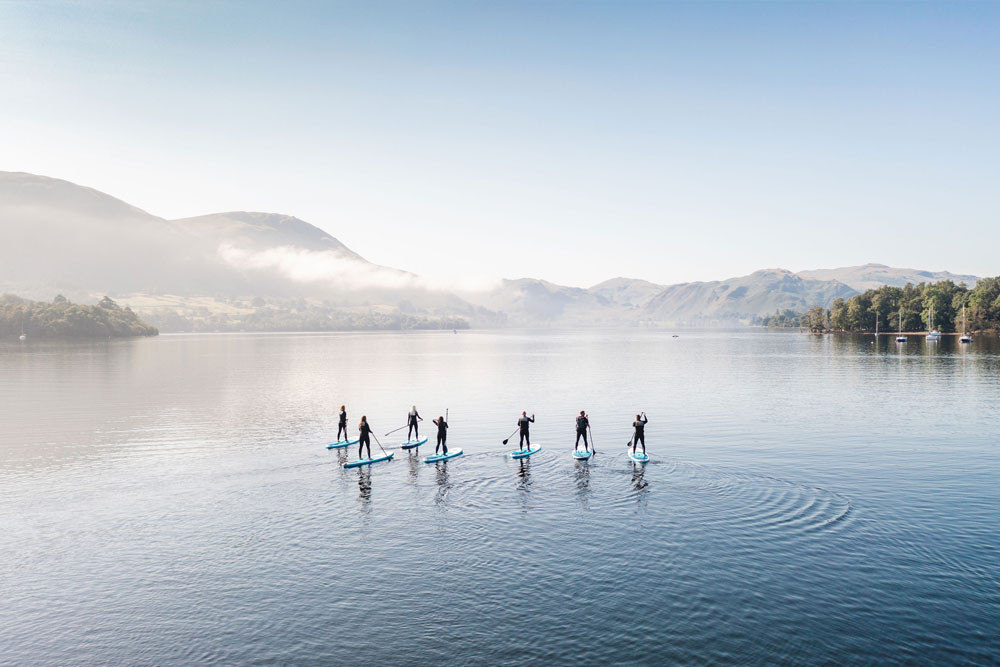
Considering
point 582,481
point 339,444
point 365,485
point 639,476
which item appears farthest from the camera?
point 339,444

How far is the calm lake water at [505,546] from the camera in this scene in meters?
20.4

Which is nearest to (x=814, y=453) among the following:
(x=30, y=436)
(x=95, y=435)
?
(x=95, y=435)

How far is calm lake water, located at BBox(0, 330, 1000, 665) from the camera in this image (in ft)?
66.8

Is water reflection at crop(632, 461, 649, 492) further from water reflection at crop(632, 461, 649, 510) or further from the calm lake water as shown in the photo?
the calm lake water

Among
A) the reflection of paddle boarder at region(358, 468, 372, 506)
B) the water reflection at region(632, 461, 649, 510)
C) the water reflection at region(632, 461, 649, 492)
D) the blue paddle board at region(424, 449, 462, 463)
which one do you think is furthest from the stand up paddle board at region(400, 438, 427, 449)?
the water reflection at region(632, 461, 649, 510)

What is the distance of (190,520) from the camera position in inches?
1297

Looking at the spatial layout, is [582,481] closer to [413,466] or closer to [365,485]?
[413,466]

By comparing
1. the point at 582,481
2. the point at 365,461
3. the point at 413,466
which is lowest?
the point at 413,466

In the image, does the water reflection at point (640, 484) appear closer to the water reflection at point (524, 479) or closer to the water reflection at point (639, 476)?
the water reflection at point (639, 476)

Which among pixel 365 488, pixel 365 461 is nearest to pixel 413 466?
pixel 365 461

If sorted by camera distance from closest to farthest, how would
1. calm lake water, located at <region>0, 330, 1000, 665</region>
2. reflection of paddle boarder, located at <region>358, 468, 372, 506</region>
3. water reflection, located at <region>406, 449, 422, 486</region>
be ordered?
calm lake water, located at <region>0, 330, 1000, 665</region>, reflection of paddle boarder, located at <region>358, 468, 372, 506</region>, water reflection, located at <region>406, 449, 422, 486</region>

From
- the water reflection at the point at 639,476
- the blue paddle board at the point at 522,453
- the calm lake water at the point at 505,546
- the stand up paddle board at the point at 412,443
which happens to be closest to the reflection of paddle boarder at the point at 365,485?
the calm lake water at the point at 505,546

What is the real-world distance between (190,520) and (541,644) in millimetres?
22624

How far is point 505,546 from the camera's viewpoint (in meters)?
28.3
